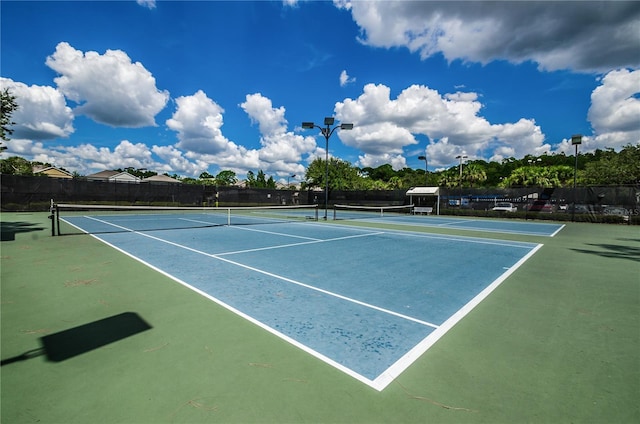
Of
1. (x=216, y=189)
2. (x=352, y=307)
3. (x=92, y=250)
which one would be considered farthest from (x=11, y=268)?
(x=216, y=189)

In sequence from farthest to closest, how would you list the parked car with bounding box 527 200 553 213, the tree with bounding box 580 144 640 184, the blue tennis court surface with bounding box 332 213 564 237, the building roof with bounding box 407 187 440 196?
the tree with bounding box 580 144 640 184
the building roof with bounding box 407 187 440 196
the parked car with bounding box 527 200 553 213
the blue tennis court surface with bounding box 332 213 564 237

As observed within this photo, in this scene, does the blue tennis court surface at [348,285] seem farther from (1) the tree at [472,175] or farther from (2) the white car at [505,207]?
(1) the tree at [472,175]

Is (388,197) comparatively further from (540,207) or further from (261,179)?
(261,179)

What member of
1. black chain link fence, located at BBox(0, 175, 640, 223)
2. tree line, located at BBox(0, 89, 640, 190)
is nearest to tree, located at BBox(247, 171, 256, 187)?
tree line, located at BBox(0, 89, 640, 190)

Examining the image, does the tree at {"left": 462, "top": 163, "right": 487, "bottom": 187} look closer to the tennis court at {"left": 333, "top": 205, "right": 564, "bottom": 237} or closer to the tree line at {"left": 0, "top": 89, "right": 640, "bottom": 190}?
the tree line at {"left": 0, "top": 89, "right": 640, "bottom": 190}

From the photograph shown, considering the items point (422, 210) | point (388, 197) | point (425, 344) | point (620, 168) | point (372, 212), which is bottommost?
point (425, 344)

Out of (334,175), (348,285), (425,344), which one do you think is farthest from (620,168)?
(425,344)

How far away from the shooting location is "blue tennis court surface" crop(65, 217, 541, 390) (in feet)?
10.9

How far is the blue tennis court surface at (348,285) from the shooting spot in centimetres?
333

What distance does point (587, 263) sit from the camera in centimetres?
785

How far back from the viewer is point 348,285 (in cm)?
547

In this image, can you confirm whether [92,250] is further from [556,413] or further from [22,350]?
[556,413]

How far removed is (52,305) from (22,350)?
4.91 feet

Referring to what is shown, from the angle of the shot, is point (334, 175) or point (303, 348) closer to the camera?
point (303, 348)
